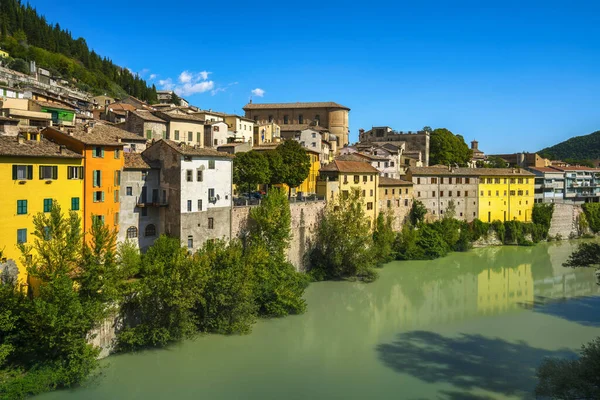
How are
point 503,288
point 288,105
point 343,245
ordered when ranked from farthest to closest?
point 288,105 < point 503,288 < point 343,245

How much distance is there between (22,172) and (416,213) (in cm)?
3101

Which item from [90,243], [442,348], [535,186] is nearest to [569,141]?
[535,186]

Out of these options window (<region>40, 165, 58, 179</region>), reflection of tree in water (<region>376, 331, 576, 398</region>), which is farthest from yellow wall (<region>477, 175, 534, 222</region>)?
window (<region>40, 165, 58, 179</region>)

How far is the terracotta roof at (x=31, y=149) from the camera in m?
17.1

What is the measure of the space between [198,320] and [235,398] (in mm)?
5181

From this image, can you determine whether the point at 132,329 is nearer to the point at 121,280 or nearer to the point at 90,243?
the point at 121,280

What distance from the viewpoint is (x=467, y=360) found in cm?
1825

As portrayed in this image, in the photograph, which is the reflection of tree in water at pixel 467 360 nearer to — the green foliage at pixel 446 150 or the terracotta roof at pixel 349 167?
the terracotta roof at pixel 349 167

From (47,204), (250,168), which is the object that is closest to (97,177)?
(47,204)

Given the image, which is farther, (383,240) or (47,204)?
(383,240)

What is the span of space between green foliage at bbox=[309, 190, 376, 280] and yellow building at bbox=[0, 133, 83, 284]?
15.4 meters

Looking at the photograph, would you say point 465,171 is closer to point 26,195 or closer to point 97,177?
point 97,177

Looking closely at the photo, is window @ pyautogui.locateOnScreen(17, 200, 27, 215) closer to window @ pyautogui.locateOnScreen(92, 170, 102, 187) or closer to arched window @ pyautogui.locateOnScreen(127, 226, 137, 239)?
window @ pyautogui.locateOnScreen(92, 170, 102, 187)

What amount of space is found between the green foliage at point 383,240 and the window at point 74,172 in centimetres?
1769
